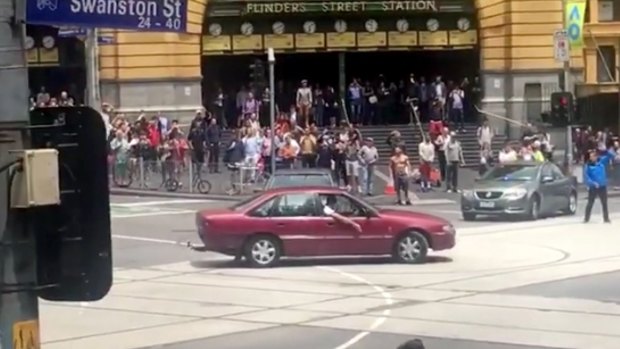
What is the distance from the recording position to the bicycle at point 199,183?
40562mm

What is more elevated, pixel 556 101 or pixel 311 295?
pixel 556 101

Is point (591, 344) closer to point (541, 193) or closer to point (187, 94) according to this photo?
point (541, 193)

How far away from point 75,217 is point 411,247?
61.0 ft

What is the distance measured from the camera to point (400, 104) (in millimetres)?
51594

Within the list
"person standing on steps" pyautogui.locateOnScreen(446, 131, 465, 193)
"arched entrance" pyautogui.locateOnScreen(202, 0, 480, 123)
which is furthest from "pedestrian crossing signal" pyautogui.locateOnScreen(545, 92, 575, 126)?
"arched entrance" pyautogui.locateOnScreen(202, 0, 480, 123)

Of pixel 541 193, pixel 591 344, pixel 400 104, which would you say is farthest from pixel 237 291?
pixel 400 104

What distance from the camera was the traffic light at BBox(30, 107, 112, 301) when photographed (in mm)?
5984

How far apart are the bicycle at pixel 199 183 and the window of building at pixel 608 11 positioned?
830 inches

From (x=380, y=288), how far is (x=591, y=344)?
5.82 meters

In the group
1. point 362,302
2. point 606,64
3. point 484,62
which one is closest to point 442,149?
point 484,62

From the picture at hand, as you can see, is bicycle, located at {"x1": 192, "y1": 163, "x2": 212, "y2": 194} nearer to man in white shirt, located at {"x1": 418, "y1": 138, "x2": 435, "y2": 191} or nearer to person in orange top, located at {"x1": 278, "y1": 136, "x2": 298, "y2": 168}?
person in orange top, located at {"x1": 278, "y1": 136, "x2": 298, "y2": 168}

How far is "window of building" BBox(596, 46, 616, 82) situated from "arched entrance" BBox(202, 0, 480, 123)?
5408 millimetres

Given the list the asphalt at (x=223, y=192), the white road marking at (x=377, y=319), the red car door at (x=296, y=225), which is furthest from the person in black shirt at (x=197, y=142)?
the white road marking at (x=377, y=319)

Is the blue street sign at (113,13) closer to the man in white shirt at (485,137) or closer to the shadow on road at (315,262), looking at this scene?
the shadow on road at (315,262)
